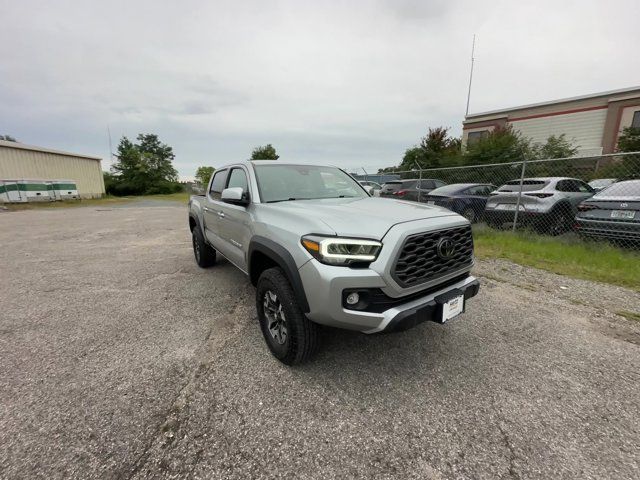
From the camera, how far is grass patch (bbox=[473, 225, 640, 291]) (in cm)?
440

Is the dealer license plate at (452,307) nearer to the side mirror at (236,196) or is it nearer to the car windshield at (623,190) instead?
the side mirror at (236,196)

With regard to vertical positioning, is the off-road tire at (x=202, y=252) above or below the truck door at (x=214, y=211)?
below

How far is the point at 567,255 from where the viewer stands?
523cm

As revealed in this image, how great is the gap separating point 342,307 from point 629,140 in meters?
26.3

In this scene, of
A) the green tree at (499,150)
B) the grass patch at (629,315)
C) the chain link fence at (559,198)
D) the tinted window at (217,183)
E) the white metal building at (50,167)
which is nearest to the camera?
the grass patch at (629,315)

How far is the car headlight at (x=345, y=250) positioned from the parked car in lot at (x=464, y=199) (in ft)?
21.9

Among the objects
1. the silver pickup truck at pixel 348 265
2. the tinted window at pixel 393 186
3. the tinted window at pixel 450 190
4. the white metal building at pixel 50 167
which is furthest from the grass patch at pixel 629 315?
the white metal building at pixel 50 167

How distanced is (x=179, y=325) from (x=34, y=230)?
33.2 feet

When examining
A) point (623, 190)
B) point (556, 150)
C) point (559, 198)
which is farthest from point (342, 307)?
point (556, 150)

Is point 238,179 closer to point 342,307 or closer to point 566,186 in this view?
point 342,307

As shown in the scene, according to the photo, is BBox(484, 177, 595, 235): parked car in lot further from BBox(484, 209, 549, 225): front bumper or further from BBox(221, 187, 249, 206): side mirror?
BBox(221, 187, 249, 206): side mirror

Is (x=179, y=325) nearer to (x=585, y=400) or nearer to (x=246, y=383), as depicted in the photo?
(x=246, y=383)

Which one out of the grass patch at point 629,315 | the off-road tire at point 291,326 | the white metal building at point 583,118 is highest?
the white metal building at point 583,118

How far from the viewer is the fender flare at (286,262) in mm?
2031
